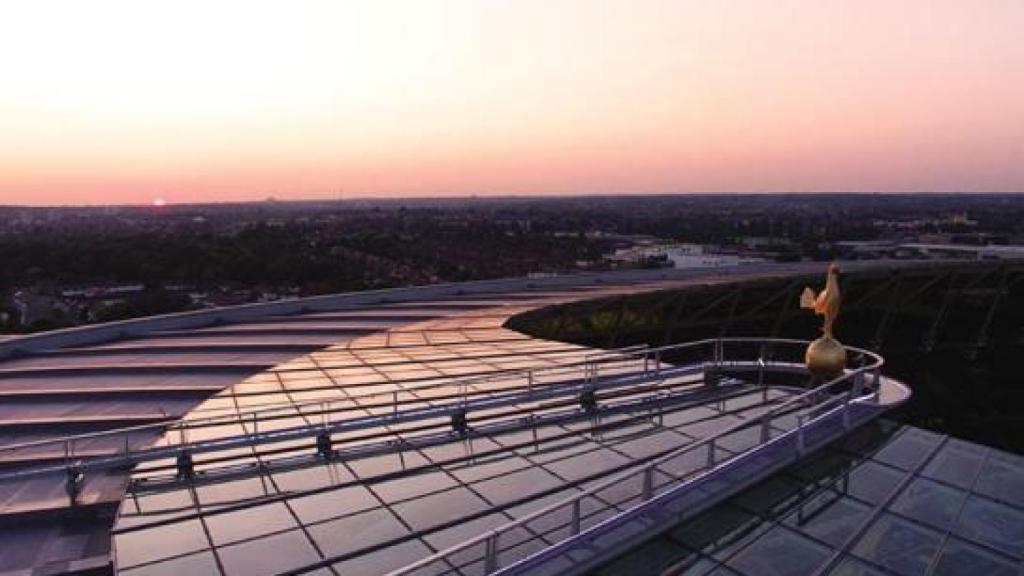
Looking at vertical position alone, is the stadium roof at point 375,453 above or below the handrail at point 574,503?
below

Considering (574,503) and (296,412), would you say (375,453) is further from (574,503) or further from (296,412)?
(574,503)

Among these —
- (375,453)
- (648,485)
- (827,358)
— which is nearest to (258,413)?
(375,453)

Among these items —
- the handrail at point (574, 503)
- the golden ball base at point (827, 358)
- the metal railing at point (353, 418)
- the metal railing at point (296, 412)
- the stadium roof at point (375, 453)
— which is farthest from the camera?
the metal railing at point (296, 412)

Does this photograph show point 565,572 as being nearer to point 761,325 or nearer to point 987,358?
point 761,325

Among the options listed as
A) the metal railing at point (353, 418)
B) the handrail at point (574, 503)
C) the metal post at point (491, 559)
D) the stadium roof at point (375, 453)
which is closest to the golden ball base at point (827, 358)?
the handrail at point (574, 503)

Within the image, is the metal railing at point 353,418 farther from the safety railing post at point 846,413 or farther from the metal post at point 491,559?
the metal post at point 491,559

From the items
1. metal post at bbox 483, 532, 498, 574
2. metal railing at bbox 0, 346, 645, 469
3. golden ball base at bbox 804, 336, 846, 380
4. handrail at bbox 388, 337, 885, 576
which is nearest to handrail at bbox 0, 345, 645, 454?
metal railing at bbox 0, 346, 645, 469

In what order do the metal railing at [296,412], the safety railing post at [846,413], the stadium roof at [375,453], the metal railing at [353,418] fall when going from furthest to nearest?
the metal railing at [296,412]
the metal railing at [353,418]
the safety railing post at [846,413]
the stadium roof at [375,453]
